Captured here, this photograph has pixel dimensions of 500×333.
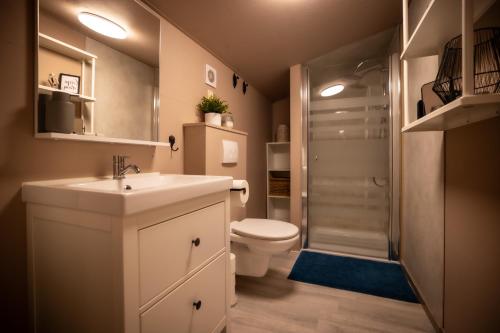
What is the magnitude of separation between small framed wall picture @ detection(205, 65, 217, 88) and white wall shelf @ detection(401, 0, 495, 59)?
4.68ft

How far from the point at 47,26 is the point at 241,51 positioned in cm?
146

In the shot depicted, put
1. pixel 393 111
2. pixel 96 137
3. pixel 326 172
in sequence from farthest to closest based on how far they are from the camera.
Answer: pixel 326 172, pixel 393 111, pixel 96 137

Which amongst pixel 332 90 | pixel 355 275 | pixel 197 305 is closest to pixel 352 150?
pixel 332 90

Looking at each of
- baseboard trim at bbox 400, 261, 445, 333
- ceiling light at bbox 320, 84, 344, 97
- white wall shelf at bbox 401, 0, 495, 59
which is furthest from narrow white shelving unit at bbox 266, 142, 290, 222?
white wall shelf at bbox 401, 0, 495, 59

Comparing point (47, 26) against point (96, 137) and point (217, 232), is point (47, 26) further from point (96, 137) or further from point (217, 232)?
point (217, 232)

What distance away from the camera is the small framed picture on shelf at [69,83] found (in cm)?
102

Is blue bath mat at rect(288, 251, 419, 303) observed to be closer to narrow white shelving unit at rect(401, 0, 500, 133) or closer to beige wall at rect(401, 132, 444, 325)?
beige wall at rect(401, 132, 444, 325)

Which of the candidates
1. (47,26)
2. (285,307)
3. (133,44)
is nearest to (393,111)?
(285,307)

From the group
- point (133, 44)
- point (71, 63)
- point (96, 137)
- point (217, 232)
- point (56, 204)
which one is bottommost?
point (217, 232)

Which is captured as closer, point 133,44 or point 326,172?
point 133,44

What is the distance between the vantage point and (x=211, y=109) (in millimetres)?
1871

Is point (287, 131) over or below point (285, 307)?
over

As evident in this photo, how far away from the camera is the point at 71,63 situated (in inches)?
41.3

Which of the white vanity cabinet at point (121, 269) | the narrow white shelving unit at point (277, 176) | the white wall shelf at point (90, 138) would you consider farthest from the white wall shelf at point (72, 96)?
the narrow white shelving unit at point (277, 176)
